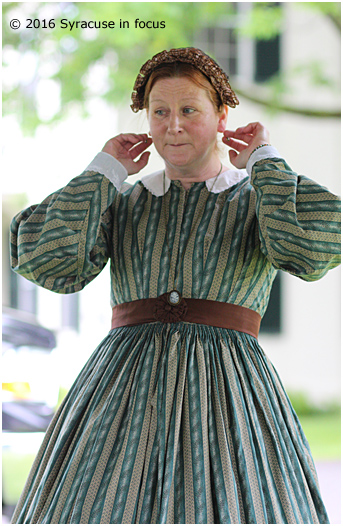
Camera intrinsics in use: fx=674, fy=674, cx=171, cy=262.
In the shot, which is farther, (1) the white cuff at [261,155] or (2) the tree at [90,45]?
(2) the tree at [90,45]

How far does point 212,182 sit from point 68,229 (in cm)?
33

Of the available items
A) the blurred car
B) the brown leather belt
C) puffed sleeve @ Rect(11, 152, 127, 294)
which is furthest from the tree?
the brown leather belt

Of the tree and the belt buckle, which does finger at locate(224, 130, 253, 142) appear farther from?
the tree

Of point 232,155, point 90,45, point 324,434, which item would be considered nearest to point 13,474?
point 324,434

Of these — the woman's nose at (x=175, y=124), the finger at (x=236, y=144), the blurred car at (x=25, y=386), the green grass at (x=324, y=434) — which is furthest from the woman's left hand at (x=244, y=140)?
the green grass at (x=324, y=434)

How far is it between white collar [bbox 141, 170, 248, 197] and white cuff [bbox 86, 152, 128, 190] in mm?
85

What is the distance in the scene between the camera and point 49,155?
18.1 feet

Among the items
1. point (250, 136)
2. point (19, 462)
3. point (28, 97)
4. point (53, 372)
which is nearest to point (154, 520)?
point (250, 136)

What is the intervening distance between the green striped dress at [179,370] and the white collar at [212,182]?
0.5 inches

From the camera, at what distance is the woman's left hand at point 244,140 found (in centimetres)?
136

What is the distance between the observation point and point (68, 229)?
132cm

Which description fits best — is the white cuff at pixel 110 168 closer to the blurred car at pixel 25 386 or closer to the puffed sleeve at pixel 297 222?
the puffed sleeve at pixel 297 222

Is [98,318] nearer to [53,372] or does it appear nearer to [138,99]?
[53,372]

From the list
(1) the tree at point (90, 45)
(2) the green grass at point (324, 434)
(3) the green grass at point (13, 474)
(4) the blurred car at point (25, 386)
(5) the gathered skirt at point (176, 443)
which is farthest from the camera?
(2) the green grass at point (324, 434)
